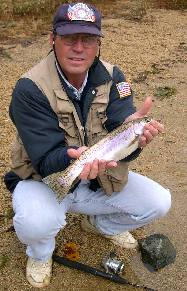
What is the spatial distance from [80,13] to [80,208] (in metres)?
1.29

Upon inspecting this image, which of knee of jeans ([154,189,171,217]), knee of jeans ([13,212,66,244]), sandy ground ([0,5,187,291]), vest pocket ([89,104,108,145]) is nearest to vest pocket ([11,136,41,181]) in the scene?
knee of jeans ([13,212,66,244])

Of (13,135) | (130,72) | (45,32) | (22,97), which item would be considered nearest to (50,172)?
(22,97)

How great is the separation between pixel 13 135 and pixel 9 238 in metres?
1.50

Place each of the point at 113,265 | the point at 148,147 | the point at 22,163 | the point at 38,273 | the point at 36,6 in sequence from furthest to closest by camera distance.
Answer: the point at 36,6 → the point at 148,147 → the point at 113,265 → the point at 38,273 → the point at 22,163

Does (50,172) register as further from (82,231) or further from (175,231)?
(175,231)

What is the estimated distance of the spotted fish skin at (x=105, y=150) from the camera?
2.69m

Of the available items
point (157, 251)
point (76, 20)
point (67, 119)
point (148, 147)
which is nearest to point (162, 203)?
point (157, 251)

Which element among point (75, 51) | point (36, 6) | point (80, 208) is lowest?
point (36, 6)

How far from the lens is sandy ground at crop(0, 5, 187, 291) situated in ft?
10.9

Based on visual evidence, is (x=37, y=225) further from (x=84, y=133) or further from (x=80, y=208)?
(x=84, y=133)

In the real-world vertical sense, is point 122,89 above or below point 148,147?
above

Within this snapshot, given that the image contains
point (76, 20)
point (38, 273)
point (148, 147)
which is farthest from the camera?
point (148, 147)

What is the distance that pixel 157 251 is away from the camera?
133 inches

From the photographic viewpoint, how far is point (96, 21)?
9.58 feet
